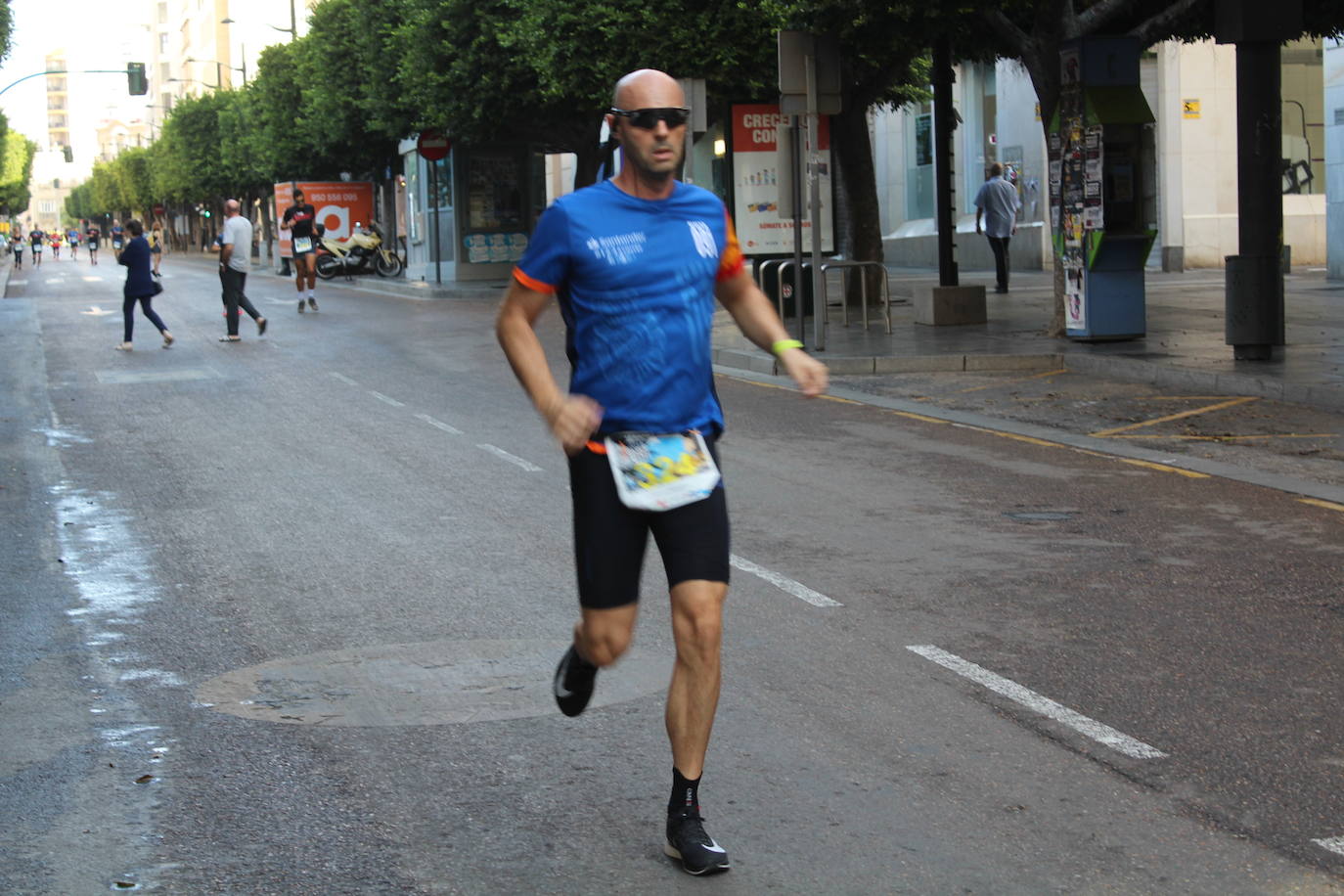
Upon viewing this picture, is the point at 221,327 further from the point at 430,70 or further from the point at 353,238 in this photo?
the point at 353,238

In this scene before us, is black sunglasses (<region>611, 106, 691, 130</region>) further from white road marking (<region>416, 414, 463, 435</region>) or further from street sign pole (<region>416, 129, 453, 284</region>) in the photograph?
street sign pole (<region>416, 129, 453, 284</region>)

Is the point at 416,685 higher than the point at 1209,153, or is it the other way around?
the point at 1209,153

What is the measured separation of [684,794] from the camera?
13.9 ft

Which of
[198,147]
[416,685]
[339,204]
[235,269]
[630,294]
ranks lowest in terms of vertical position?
[416,685]

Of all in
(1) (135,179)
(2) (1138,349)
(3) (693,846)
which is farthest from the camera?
(1) (135,179)

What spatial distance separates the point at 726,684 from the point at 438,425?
7.89 metres

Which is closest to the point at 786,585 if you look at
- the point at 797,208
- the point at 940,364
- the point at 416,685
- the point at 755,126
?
the point at 416,685

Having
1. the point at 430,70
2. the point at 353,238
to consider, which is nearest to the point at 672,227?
the point at 430,70

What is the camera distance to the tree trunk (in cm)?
2361

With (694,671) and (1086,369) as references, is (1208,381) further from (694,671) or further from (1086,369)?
(694,671)

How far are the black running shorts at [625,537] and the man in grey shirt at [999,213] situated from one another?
901 inches

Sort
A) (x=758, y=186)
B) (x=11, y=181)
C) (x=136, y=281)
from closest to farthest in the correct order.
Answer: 1. (x=136, y=281)
2. (x=758, y=186)
3. (x=11, y=181)

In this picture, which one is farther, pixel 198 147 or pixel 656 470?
pixel 198 147

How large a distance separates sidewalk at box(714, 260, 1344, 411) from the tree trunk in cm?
68
